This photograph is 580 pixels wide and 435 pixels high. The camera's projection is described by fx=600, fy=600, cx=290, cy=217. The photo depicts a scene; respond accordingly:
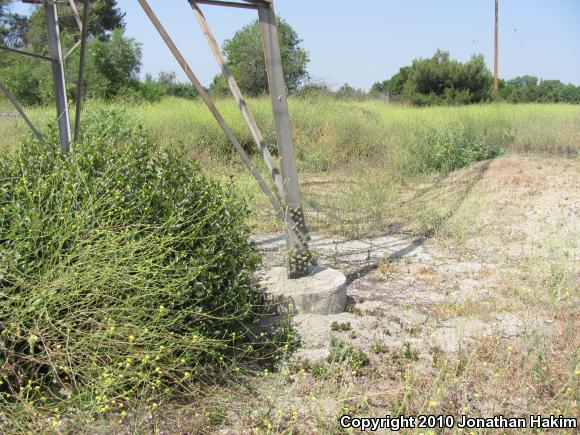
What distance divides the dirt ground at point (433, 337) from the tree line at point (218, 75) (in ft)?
34.4

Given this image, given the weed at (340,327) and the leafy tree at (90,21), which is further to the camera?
the leafy tree at (90,21)

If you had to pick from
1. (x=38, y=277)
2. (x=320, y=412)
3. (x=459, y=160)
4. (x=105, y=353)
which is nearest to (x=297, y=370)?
(x=320, y=412)

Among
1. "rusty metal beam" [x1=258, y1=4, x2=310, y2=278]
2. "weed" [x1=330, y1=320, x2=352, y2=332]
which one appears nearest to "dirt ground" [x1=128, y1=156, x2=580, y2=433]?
"weed" [x1=330, y1=320, x2=352, y2=332]

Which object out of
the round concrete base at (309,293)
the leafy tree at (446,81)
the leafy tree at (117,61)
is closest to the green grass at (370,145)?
the round concrete base at (309,293)

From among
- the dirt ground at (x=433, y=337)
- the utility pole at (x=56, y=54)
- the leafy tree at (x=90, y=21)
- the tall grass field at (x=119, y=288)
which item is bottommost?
the dirt ground at (x=433, y=337)

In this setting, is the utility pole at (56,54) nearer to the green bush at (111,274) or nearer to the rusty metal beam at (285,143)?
the green bush at (111,274)

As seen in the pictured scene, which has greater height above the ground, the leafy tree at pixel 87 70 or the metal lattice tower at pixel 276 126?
the leafy tree at pixel 87 70

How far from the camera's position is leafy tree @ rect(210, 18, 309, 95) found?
19562mm

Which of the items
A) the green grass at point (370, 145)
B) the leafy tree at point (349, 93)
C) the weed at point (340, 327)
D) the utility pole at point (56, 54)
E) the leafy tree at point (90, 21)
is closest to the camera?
the weed at point (340, 327)

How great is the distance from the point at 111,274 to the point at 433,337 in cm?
181

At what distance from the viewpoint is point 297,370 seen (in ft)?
11.8

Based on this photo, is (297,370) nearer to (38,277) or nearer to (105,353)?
(105,353)

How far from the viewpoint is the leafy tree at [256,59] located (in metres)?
19.6

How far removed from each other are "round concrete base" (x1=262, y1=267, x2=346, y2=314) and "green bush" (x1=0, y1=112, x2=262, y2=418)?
0.69 metres
